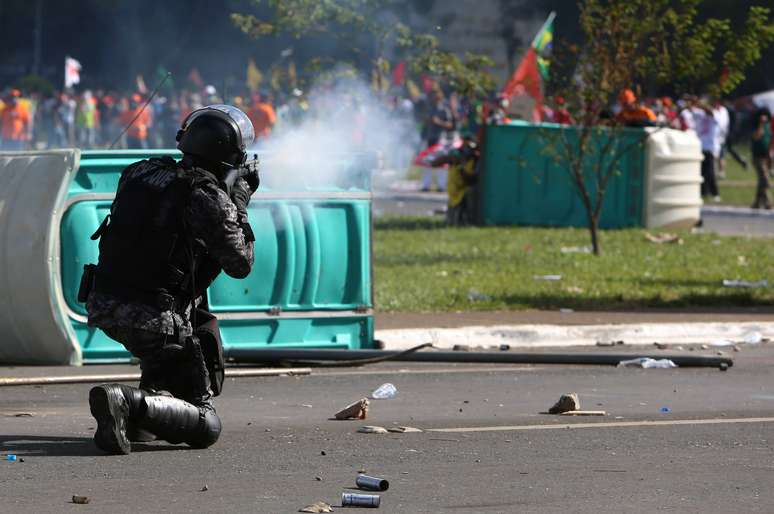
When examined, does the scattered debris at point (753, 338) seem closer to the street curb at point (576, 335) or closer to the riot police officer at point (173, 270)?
the street curb at point (576, 335)

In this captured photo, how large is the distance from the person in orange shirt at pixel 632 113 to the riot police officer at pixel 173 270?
10.9 meters

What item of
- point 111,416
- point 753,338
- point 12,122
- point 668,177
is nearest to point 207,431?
point 111,416

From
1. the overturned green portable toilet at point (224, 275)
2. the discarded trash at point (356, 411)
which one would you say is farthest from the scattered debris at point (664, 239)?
the discarded trash at point (356, 411)

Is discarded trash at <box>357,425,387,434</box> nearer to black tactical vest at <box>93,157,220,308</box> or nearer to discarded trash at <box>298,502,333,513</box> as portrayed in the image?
black tactical vest at <box>93,157,220,308</box>

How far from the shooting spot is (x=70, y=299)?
9.86m

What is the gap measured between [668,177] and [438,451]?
14851mm

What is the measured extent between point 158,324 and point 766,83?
4681 centimetres

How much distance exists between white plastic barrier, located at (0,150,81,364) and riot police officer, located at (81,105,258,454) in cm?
277

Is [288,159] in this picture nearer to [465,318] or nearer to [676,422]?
[465,318]

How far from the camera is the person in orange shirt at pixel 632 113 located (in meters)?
17.4

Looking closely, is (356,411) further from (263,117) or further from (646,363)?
(263,117)

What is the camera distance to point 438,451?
277 inches

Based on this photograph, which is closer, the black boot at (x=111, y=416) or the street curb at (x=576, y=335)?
the black boot at (x=111, y=416)

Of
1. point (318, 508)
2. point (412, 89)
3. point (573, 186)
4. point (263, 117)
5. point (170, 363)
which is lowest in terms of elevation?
point (318, 508)
